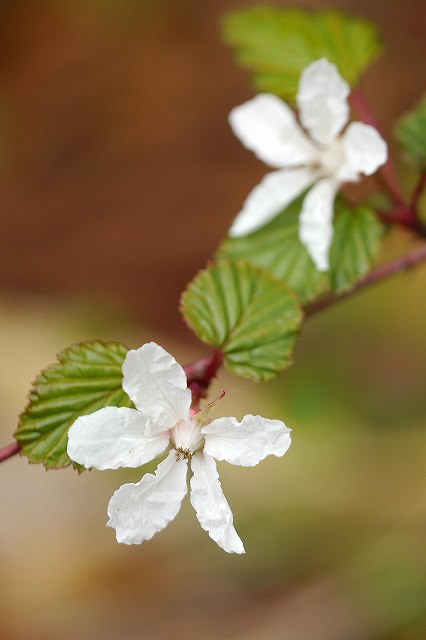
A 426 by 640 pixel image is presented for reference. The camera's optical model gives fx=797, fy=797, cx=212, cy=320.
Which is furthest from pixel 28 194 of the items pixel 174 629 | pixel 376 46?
pixel 376 46

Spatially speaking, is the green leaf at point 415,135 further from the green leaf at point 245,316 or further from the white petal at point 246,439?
the white petal at point 246,439

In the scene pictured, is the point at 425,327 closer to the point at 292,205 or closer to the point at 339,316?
the point at 339,316

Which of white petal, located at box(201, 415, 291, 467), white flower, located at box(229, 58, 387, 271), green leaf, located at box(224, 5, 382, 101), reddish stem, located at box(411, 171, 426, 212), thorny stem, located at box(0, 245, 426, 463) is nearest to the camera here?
white petal, located at box(201, 415, 291, 467)

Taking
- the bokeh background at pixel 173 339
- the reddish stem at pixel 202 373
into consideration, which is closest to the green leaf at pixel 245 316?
the reddish stem at pixel 202 373

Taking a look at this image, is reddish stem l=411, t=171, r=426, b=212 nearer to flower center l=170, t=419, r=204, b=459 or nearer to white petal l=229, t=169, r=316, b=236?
white petal l=229, t=169, r=316, b=236

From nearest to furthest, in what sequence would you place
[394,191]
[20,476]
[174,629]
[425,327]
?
1. [394,191]
2. [174,629]
3. [20,476]
4. [425,327]

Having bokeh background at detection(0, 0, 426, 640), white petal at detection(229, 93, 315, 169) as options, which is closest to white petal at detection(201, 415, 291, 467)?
white petal at detection(229, 93, 315, 169)
